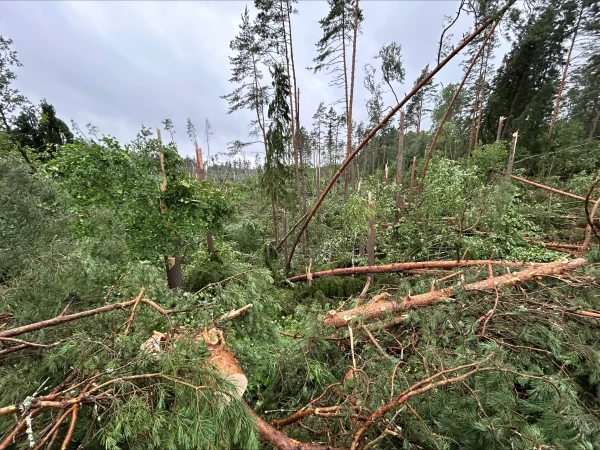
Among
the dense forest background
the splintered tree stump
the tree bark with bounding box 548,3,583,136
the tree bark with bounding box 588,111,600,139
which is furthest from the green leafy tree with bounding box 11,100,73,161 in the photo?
the tree bark with bounding box 588,111,600,139

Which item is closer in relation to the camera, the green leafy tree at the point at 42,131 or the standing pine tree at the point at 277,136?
the standing pine tree at the point at 277,136

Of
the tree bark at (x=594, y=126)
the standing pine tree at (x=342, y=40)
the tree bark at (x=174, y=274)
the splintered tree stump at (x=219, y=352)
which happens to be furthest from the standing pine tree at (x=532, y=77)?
the splintered tree stump at (x=219, y=352)

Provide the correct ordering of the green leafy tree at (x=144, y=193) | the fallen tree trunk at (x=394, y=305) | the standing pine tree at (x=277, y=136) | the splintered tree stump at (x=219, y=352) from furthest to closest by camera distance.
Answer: the standing pine tree at (x=277, y=136) < the green leafy tree at (x=144, y=193) < the fallen tree trunk at (x=394, y=305) < the splintered tree stump at (x=219, y=352)

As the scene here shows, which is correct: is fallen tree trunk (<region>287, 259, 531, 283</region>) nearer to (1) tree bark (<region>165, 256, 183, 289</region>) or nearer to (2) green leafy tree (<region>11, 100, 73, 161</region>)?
(1) tree bark (<region>165, 256, 183, 289</region>)

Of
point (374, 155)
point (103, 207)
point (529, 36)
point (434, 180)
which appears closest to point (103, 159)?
point (103, 207)

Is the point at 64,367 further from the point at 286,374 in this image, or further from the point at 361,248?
the point at 361,248

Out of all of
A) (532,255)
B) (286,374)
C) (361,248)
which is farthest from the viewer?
(361,248)

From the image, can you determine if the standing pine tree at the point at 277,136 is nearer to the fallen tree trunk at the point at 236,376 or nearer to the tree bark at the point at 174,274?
the tree bark at the point at 174,274

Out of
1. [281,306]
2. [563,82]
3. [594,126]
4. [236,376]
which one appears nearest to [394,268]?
[281,306]

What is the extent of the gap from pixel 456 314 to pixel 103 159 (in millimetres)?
5465

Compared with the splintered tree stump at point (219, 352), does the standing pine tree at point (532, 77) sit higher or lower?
higher

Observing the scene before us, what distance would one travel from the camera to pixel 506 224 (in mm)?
5980

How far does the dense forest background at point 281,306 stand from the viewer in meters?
1.20

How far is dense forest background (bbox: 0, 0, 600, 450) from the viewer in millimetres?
1198
